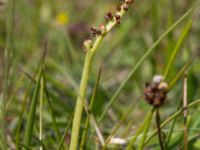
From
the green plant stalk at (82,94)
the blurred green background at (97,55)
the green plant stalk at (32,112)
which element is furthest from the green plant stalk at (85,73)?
the blurred green background at (97,55)

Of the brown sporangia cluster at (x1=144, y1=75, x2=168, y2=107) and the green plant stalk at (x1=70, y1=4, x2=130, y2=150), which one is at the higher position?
the green plant stalk at (x1=70, y1=4, x2=130, y2=150)

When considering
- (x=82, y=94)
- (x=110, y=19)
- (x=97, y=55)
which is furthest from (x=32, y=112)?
(x=97, y=55)

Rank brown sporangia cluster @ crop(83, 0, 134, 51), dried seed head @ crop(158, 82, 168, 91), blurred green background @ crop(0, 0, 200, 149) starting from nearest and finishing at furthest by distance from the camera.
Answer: dried seed head @ crop(158, 82, 168, 91) < brown sporangia cluster @ crop(83, 0, 134, 51) < blurred green background @ crop(0, 0, 200, 149)

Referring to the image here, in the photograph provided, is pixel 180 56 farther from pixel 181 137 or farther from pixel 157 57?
pixel 181 137

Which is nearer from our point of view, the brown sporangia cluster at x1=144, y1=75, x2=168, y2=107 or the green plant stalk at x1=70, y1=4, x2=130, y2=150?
the brown sporangia cluster at x1=144, y1=75, x2=168, y2=107

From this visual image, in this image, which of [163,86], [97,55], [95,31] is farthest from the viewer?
[97,55]

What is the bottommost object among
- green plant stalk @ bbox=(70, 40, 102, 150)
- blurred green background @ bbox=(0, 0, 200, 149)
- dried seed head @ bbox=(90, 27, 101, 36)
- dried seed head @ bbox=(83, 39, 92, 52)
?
green plant stalk @ bbox=(70, 40, 102, 150)


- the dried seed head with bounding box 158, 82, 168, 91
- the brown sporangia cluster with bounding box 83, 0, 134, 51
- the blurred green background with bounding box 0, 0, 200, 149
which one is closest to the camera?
the dried seed head with bounding box 158, 82, 168, 91

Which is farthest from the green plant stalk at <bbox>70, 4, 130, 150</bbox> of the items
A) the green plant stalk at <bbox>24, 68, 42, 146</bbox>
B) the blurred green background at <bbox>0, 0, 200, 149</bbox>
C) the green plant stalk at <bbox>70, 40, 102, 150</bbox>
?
the blurred green background at <bbox>0, 0, 200, 149</bbox>

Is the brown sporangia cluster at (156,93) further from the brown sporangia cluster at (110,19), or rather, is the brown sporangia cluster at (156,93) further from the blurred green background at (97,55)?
the blurred green background at (97,55)

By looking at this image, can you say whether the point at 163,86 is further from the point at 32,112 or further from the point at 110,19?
the point at 32,112

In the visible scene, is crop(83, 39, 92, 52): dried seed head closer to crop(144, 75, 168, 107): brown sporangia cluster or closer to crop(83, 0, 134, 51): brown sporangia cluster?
crop(83, 0, 134, 51): brown sporangia cluster

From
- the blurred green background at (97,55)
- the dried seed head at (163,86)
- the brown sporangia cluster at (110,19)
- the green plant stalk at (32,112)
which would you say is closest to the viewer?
the dried seed head at (163,86)

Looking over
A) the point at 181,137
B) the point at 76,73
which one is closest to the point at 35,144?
the point at 181,137
